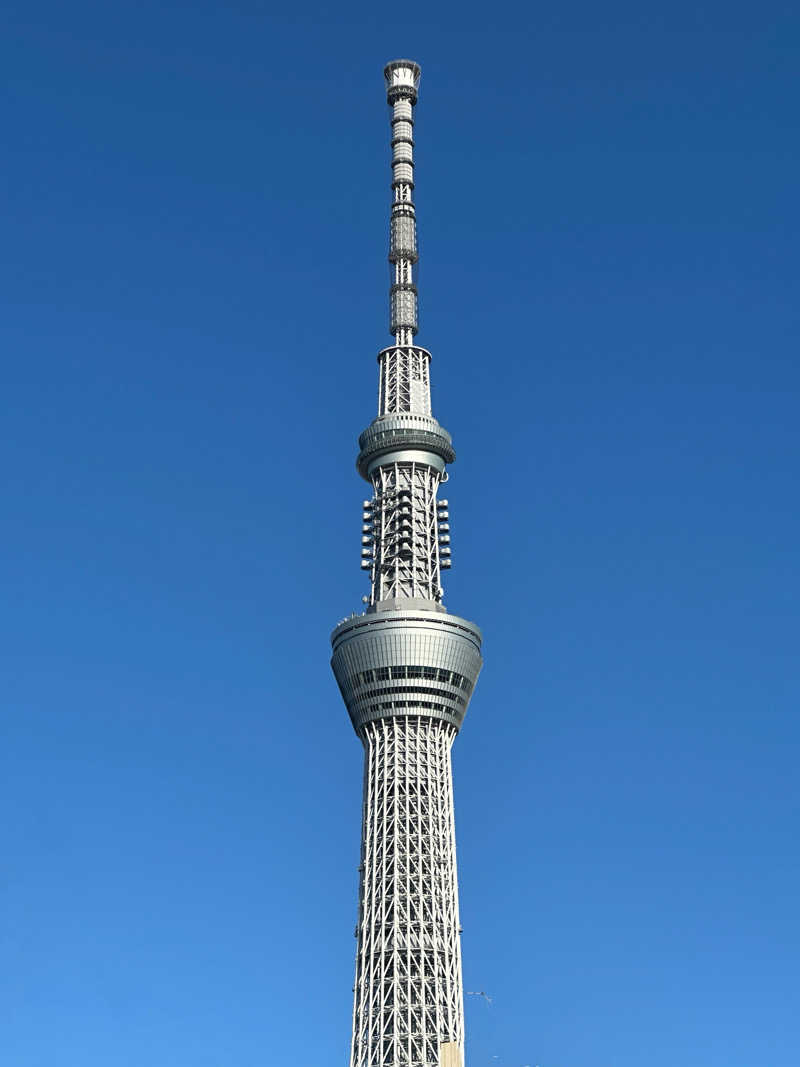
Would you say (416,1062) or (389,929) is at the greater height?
(389,929)

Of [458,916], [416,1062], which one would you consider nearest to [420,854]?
[458,916]

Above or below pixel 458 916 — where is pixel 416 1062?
below

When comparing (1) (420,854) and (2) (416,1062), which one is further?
(1) (420,854)

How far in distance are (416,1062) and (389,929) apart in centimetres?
1638

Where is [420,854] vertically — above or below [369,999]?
above

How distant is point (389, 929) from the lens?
631 ft

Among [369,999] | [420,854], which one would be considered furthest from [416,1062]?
[420,854]

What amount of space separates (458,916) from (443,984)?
961 cm

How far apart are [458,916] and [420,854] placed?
9.07 m

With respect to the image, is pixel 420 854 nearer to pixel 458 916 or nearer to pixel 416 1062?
pixel 458 916

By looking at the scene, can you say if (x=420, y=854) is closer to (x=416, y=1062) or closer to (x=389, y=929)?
(x=389, y=929)

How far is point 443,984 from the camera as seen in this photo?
7470 inches

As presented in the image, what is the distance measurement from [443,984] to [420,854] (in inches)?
641

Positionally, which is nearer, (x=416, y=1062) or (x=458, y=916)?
(x=416, y=1062)
